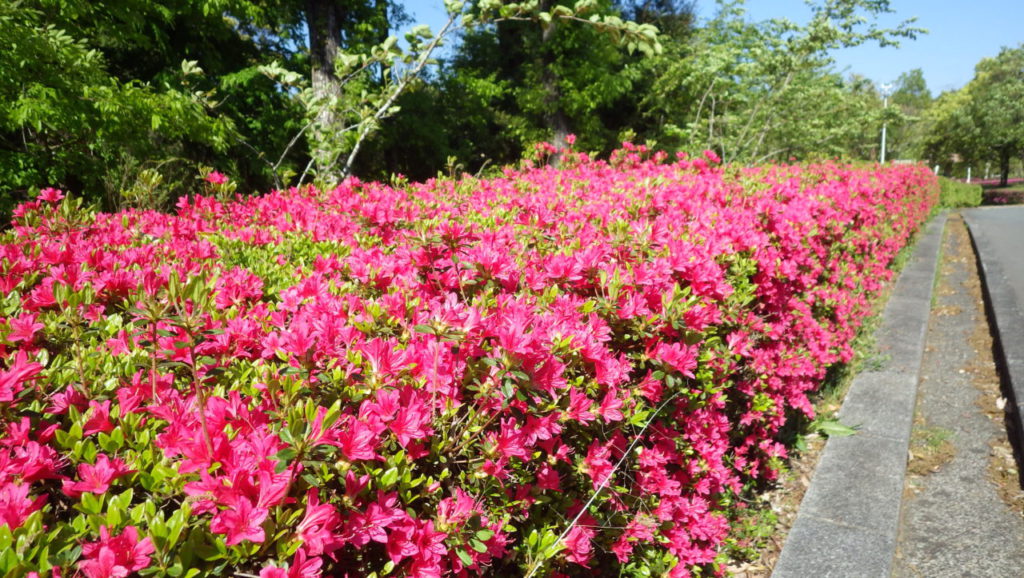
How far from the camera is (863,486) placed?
321 cm

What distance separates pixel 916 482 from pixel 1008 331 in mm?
3113

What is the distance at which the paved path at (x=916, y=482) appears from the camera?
2.73 meters

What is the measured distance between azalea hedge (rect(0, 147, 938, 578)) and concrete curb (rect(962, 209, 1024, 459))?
6.71 ft

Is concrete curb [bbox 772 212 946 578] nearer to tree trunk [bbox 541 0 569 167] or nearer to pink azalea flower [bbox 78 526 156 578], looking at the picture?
pink azalea flower [bbox 78 526 156 578]

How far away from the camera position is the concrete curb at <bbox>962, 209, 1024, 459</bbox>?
4.01 meters

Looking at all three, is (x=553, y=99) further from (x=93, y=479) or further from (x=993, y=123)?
(x=993, y=123)

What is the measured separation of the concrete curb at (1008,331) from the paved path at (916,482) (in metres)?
0.02

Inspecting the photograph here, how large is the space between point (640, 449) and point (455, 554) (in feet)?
2.97

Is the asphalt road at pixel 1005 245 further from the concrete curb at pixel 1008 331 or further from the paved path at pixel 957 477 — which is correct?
the paved path at pixel 957 477

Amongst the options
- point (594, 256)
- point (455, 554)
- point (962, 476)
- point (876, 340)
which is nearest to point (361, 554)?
point (455, 554)

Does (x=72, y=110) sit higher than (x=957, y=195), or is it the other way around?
(x=72, y=110)

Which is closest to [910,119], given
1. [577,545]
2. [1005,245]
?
[1005,245]

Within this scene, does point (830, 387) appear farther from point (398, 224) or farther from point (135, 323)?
point (135, 323)

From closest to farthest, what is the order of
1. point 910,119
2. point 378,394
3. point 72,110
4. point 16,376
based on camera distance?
point 16,376
point 378,394
point 72,110
point 910,119
